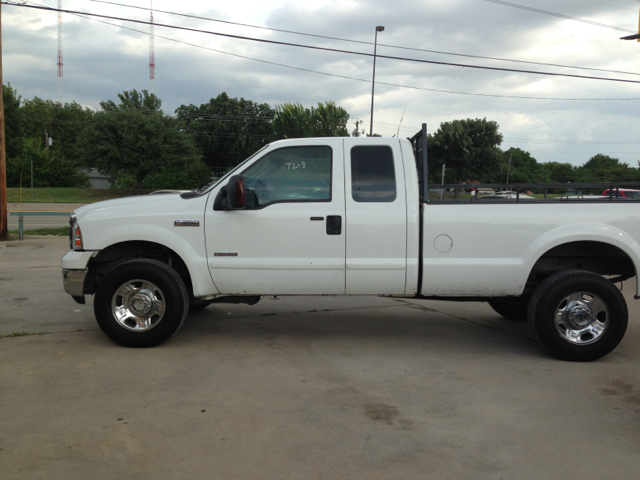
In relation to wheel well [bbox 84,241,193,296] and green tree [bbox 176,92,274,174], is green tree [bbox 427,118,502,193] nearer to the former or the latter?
green tree [bbox 176,92,274,174]

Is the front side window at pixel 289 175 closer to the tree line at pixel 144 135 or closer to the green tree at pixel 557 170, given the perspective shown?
the tree line at pixel 144 135

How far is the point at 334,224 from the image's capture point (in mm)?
5281

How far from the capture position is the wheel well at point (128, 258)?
5578 millimetres

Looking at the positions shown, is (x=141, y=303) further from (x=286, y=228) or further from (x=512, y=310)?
(x=512, y=310)

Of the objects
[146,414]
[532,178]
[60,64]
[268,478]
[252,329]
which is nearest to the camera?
[268,478]


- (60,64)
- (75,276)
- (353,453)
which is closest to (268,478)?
(353,453)

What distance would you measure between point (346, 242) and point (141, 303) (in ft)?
6.70

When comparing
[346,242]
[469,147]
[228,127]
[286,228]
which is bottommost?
[346,242]

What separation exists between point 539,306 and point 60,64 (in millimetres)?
81056

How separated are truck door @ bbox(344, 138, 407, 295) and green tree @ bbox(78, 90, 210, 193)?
3898 cm

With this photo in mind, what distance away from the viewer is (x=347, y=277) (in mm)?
5336

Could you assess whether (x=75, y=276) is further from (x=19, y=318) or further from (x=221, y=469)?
(x=221, y=469)

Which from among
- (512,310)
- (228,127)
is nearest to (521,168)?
(228,127)

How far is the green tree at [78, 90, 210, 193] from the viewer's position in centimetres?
4122
